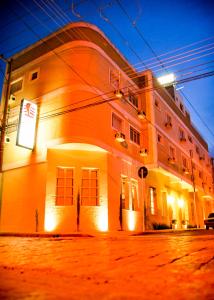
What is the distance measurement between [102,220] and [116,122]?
6601 mm

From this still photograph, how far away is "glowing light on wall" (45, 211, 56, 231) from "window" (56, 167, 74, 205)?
73 cm

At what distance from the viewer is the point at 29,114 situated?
1617 centimetres

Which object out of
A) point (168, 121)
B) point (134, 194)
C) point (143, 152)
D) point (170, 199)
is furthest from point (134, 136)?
point (170, 199)

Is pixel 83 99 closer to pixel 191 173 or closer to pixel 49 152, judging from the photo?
pixel 49 152

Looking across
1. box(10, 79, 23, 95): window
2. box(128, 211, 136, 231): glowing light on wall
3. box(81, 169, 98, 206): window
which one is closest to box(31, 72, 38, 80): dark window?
box(10, 79, 23, 95): window

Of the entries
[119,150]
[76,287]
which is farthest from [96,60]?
[76,287]

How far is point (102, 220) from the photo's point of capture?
15.0 meters

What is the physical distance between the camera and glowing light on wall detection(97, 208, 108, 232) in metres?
14.9

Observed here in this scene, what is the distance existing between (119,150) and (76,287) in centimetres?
1443

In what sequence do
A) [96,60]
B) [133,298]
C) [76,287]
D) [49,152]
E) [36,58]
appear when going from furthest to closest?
[36,58]
[96,60]
[49,152]
[76,287]
[133,298]

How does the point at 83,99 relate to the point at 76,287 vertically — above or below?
above

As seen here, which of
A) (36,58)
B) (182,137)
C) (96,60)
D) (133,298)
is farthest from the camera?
(182,137)

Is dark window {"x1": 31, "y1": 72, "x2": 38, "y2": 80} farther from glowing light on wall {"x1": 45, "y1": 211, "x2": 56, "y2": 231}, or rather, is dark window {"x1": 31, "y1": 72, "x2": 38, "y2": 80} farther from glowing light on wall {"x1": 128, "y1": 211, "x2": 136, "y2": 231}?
glowing light on wall {"x1": 128, "y1": 211, "x2": 136, "y2": 231}

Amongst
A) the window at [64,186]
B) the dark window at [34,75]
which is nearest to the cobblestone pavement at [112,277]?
the window at [64,186]
